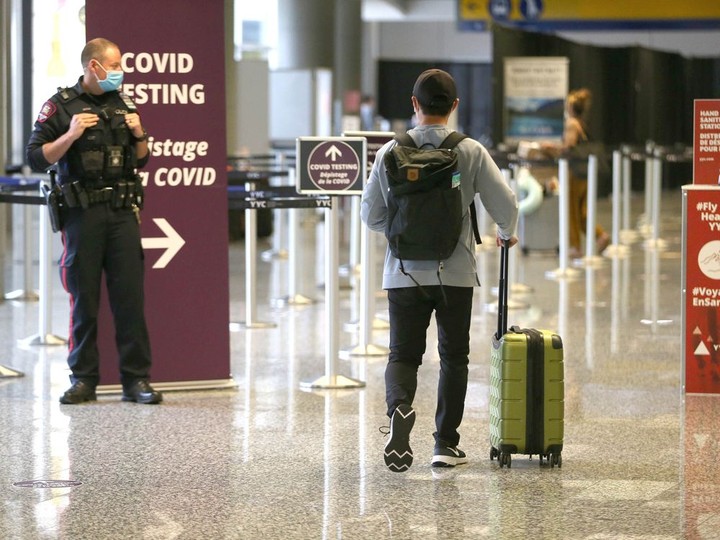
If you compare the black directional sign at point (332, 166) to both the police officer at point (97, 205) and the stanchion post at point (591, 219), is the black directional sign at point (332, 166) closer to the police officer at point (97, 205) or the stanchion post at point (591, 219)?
the police officer at point (97, 205)

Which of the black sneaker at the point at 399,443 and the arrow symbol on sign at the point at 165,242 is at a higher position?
the arrow symbol on sign at the point at 165,242

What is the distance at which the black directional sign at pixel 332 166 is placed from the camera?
682 centimetres

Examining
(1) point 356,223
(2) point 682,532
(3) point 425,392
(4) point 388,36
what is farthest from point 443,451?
(4) point 388,36

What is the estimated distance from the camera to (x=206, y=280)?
6785 mm

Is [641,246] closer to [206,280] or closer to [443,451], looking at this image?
[206,280]

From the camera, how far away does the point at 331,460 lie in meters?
5.34

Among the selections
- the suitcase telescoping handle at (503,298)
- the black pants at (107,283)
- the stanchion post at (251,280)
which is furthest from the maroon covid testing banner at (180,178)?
the stanchion post at (251,280)

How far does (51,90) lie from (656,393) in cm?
855

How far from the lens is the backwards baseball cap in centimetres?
498

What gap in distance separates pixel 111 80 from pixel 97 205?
55 cm

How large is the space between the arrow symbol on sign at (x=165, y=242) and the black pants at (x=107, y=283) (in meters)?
0.24

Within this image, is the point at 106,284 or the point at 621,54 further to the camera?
the point at 621,54

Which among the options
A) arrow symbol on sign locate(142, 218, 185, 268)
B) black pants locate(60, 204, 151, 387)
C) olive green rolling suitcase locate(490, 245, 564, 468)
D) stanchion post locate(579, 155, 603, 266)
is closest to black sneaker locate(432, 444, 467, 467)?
olive green rolling suitcase locate(490, 245, 564, 468)

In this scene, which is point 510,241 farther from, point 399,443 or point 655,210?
point 655,210
